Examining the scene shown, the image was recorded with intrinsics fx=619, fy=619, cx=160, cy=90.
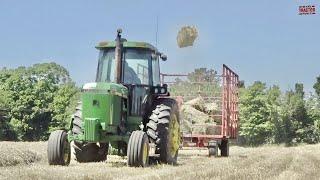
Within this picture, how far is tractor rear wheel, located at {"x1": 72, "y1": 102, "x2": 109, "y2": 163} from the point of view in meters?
12.5

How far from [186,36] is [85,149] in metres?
13.6

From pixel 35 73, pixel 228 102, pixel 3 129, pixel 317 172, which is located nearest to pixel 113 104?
pixel 317 172

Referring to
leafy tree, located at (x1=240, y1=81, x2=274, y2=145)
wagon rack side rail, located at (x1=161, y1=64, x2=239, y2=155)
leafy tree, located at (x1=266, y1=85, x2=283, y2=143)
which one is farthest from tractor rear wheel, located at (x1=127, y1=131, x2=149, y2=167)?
leafy tree, located at (x1=266, y1=85, x2=283, y2=143)

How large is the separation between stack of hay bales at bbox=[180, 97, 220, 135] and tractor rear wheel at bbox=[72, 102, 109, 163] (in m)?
6.16

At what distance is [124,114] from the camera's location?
42.9ft

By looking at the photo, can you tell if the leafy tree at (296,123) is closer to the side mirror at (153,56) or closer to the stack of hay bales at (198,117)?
the stack of hay bales at (198,117)

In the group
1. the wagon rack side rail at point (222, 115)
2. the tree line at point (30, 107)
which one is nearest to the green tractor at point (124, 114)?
the wagon rack side rail at point (222, 115)

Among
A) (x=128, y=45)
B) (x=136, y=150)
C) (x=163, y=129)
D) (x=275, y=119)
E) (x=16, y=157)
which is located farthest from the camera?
(x=275, y=119)

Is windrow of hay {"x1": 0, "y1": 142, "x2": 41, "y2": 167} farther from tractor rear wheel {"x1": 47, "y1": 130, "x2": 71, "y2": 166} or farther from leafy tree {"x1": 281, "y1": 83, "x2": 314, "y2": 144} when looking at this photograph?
leafy tree {"x1": 281, "y1": 83, "x2": 314, "y2": 144}

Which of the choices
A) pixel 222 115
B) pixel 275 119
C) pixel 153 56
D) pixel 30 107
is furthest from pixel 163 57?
pixel 30 107

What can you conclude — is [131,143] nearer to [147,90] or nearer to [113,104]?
[113,104]

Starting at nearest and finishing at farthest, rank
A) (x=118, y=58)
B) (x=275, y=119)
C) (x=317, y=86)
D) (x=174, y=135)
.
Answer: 1. (x=118, y=58)
2. (x=174, y=135)
3. (x=275, y=119)
4. (x=317, y=86)

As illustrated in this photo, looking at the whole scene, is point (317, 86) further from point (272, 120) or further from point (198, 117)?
point (198, 117)

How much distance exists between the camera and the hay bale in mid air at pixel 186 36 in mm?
26281
